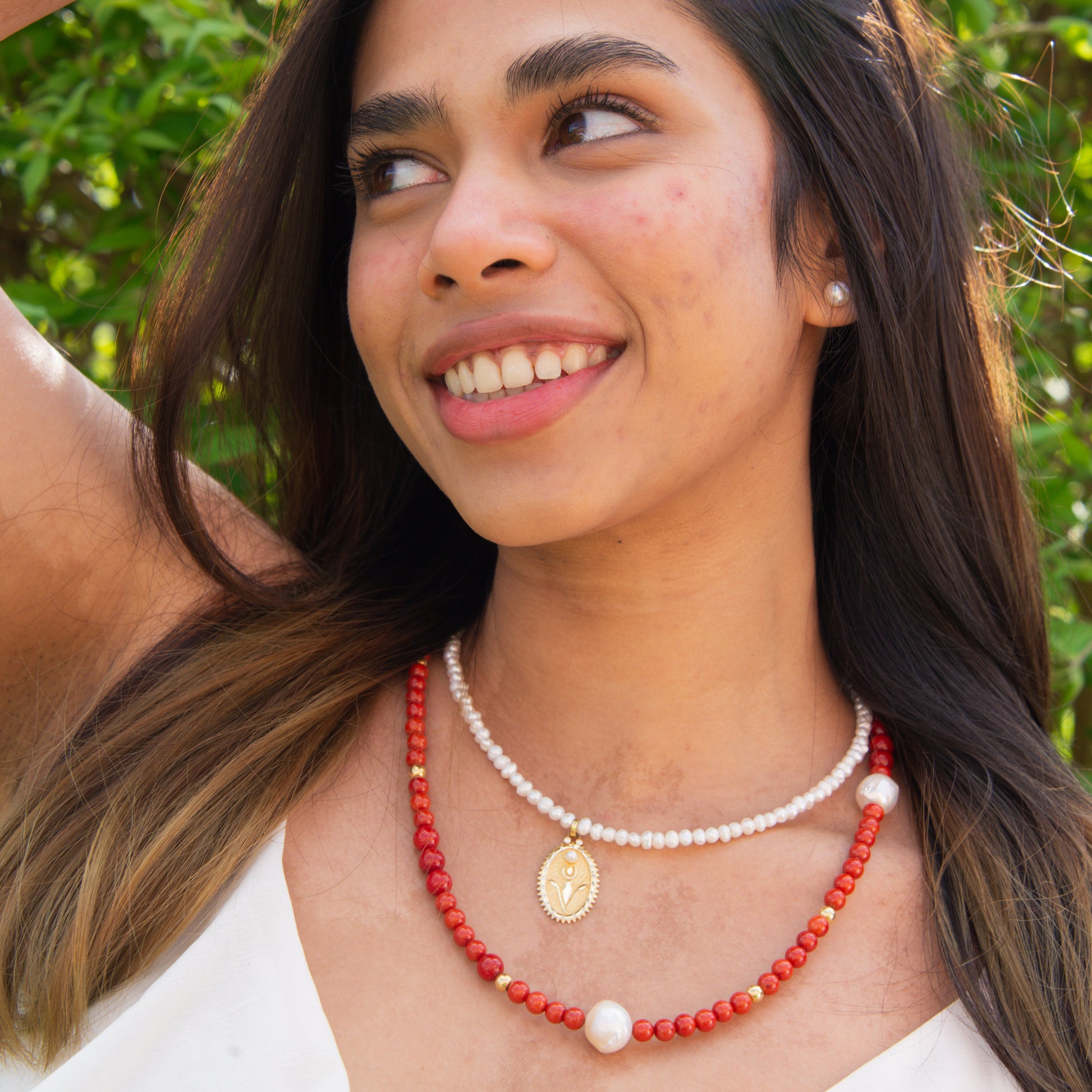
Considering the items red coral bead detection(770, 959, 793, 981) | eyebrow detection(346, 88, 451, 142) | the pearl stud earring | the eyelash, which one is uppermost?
eyebrow detection(346, 88, 451, 142)

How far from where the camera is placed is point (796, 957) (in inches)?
70.6

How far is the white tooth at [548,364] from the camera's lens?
175 centimetres

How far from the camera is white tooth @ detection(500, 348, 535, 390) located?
1.76m

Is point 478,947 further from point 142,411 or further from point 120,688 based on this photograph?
point 142,411

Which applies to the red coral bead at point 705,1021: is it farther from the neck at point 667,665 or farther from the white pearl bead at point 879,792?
the white pearl bead at point 879,792

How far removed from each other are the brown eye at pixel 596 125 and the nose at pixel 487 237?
124 millimetres

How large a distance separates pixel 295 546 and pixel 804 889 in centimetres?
128

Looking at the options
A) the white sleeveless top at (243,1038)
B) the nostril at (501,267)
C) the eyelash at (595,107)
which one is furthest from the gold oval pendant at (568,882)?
the eyelash at (595,107)

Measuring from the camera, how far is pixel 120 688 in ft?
7.02

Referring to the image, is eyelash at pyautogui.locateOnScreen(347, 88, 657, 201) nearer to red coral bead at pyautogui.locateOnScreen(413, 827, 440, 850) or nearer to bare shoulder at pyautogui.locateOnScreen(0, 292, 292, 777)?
bare shoulder at pyautogui.locateOnScreen(0, 292, 292, 777)

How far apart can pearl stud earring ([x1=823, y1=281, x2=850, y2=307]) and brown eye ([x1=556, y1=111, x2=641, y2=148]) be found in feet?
1.49

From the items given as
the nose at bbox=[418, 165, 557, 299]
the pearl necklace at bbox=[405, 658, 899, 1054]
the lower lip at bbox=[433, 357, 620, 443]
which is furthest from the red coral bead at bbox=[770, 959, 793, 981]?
the nose at bbox=[418, 165, 557, 299]

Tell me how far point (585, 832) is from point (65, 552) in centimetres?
108

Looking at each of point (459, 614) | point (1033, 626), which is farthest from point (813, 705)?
point (459, 614)
